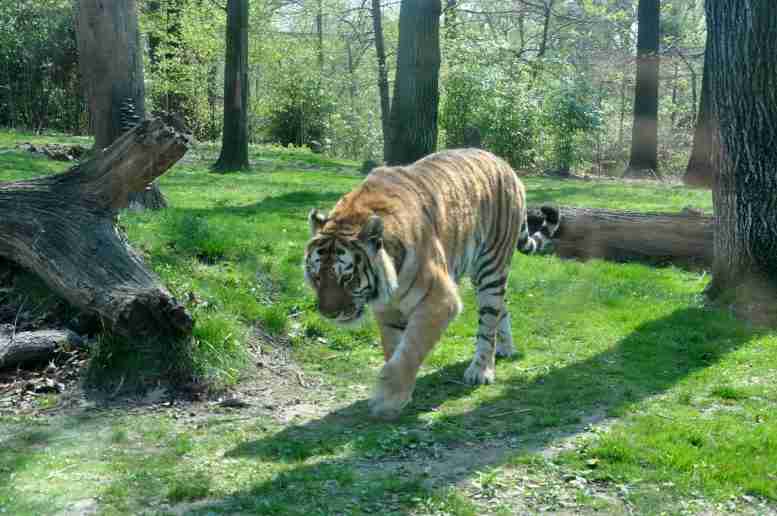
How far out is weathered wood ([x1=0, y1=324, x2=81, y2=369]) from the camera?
6.15 m

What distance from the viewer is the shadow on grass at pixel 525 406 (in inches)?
200

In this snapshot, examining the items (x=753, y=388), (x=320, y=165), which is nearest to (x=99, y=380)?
(x=753, y=388)

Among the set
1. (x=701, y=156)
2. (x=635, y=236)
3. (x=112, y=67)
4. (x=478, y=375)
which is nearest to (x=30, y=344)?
(x=478, y=375)

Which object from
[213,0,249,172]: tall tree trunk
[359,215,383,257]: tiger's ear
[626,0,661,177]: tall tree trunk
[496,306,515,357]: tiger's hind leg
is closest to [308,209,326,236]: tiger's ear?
[359,215,383,257]: tiger's ear

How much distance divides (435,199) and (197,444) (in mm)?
2525

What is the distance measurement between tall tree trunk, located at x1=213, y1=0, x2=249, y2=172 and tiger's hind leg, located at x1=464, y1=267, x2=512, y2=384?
449 inches

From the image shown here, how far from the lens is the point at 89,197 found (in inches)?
276

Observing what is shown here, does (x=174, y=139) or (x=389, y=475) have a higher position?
(x=174, y=139)

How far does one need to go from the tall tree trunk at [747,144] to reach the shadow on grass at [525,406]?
57 centimetres

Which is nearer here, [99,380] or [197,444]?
[197,444]

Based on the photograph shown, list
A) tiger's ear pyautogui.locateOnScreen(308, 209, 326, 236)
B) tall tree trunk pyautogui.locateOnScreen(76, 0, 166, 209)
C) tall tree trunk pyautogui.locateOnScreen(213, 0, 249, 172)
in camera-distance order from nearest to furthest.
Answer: tiger's ear pyautogui.locateOnScreen(308, 209, 326, 236) < tall tree trunk pyautogui.locateOnScreen(76, 0, 166, 209) < tall tree trunk pyautogui.locateOnScreen(213, 0, 249, 172)

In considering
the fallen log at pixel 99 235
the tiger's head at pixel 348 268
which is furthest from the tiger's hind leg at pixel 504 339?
the fallen log at pixel 99 235

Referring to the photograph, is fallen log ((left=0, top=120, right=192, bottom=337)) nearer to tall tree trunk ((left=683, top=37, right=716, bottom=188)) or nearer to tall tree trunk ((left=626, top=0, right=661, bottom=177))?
tall tree trunk ((left=683, top=37, right=716, bottom=188))

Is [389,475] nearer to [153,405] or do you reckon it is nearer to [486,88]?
[153,405]
